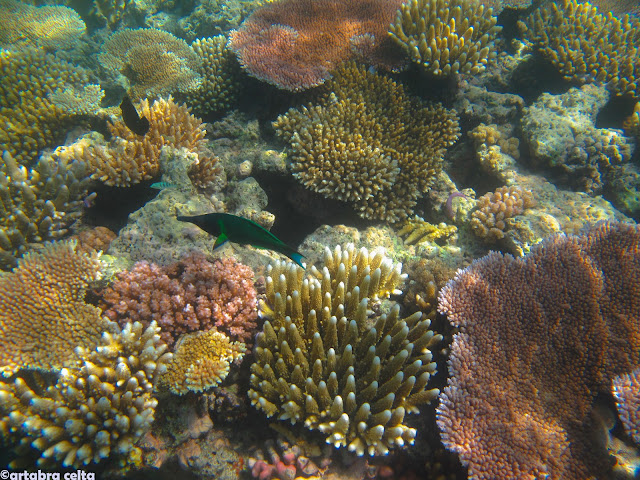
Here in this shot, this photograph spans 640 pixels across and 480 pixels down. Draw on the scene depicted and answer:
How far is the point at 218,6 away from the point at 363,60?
738cm

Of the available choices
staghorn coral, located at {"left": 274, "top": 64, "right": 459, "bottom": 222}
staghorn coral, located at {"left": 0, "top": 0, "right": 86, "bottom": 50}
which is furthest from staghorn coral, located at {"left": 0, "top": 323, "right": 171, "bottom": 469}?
staghorn coral, located at {"left": 0, "top": 0, "right": 86, "bottom": 50}

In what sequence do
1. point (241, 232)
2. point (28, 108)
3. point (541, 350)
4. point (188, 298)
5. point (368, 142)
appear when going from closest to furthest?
point (241, 232)
point (541, 350)
point (188, 298)
point (368, 142)
point (28, 108)

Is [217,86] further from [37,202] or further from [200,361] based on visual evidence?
[200,361]

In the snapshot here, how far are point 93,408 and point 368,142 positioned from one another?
4297mm

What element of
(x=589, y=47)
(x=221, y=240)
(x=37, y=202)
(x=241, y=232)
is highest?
(x=589, y=47)

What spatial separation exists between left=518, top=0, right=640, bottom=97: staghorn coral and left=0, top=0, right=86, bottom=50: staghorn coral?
1315cm

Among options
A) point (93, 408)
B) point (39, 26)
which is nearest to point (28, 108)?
point (93, 408)

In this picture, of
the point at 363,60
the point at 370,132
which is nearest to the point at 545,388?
→ the point at 370,132

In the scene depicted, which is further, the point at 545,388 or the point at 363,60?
the point at 363,60

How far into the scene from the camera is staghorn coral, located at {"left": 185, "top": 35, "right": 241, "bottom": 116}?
577 centimetres

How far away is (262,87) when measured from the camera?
218 inches

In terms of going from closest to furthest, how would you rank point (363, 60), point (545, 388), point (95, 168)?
point (545, 388) → point (95, 168) → point (363, 60)

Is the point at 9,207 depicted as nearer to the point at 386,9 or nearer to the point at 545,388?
the point at 545,388

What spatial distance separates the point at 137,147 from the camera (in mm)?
4367
